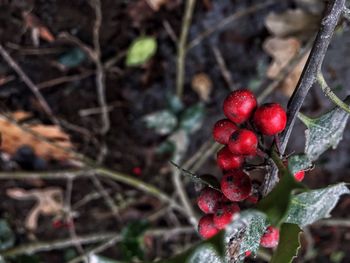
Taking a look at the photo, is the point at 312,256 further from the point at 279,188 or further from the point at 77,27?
the point at 279,188

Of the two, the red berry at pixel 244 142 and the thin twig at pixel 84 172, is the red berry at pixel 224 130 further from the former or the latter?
the thin twig at pixel 84 172

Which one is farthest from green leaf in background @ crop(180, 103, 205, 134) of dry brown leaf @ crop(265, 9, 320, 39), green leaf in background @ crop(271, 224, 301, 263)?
green leaf in background @ crop(271, 224, 301, 263)

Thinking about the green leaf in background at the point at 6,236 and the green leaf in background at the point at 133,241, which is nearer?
the green leaf in background at the point at 133,241

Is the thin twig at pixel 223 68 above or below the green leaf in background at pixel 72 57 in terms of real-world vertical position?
below

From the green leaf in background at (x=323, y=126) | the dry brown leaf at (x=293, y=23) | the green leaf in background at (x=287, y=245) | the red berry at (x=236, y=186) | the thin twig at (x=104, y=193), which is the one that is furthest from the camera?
the thin twig at (x=104, y=193)

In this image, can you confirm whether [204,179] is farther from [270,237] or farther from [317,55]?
[317,55]

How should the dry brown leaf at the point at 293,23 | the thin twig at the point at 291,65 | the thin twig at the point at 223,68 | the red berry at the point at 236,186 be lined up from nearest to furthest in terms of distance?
the red berry at the point at 236,186 < the thin twig at the point at 291,65 < the dry brown leaf at the point at 293,23 < the thin twig at the point at 223,68

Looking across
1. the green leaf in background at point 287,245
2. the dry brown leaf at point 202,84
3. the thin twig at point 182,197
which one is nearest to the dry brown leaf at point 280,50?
the dry brown leaf at point 202,84
